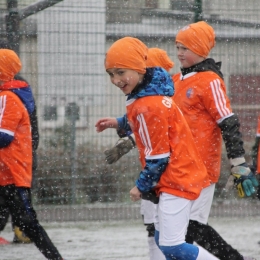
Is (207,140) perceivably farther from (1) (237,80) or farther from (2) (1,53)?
(1) (237,80)

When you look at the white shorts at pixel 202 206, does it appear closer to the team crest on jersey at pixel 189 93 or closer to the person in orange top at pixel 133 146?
the person in orange top at pixel 133 146

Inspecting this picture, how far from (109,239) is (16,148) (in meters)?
2.25

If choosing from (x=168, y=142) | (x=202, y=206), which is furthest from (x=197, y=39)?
(x=168, y=142)

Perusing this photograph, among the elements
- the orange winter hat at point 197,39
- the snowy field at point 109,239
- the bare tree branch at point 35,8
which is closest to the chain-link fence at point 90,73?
the bare tree branch at point 35,8

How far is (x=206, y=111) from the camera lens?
20.3 feet

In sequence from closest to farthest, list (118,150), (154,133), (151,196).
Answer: (154,133), (151,196), (118,150)

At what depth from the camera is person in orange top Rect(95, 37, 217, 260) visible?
205 inches

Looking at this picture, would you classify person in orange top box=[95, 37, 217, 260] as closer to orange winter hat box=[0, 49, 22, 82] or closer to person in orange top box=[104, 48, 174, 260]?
person in orange top box=[104, 48, 174, 260]

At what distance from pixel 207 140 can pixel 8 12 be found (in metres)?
4.10

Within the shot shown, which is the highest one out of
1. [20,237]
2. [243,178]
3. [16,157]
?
[243,178]

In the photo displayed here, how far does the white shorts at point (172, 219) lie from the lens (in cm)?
533

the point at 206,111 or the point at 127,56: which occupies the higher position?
the point at 127,56

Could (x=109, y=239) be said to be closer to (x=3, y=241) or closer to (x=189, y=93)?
(x=3, y=241)

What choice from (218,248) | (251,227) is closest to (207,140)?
(218,248)
